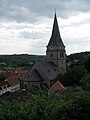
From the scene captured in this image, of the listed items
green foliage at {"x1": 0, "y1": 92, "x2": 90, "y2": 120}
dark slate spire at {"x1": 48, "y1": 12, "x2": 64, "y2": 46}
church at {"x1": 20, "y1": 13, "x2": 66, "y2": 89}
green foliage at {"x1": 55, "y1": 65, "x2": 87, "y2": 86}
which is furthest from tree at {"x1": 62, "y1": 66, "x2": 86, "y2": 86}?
green foliage at {"x1": 0, "y1": 92, "x2": 90, "y2": 120}

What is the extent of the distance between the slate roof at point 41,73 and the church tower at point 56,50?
371cm

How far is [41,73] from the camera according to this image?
5512cm

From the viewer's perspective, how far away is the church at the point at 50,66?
54.2 meters

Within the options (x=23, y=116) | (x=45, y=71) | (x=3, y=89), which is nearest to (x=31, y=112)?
(x=23, y=116)

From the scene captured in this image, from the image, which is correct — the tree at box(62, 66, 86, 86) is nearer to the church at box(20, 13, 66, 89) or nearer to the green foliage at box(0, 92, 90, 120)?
the church at box(20, 13, 66, 89)

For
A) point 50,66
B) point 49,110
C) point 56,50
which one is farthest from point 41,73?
point 49,110

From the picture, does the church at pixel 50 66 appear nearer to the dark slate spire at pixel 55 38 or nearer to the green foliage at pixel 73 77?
the dark slate spire at pixel 55 38

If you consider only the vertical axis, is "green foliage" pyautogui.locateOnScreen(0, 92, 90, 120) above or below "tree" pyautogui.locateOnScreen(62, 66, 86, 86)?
below

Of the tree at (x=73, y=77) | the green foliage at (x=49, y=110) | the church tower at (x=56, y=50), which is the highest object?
the church tower at (x=56, y=50)

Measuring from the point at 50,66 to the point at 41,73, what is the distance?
384cm

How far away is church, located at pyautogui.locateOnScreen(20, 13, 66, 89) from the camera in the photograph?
178ft

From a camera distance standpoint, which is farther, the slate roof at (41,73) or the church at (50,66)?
the slate roof at (41,73)

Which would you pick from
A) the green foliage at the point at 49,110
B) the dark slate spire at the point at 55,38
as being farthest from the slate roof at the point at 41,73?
the green foliage at the point at 49,110

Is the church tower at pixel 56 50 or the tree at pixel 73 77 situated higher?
the church tower at pixel 56 50
